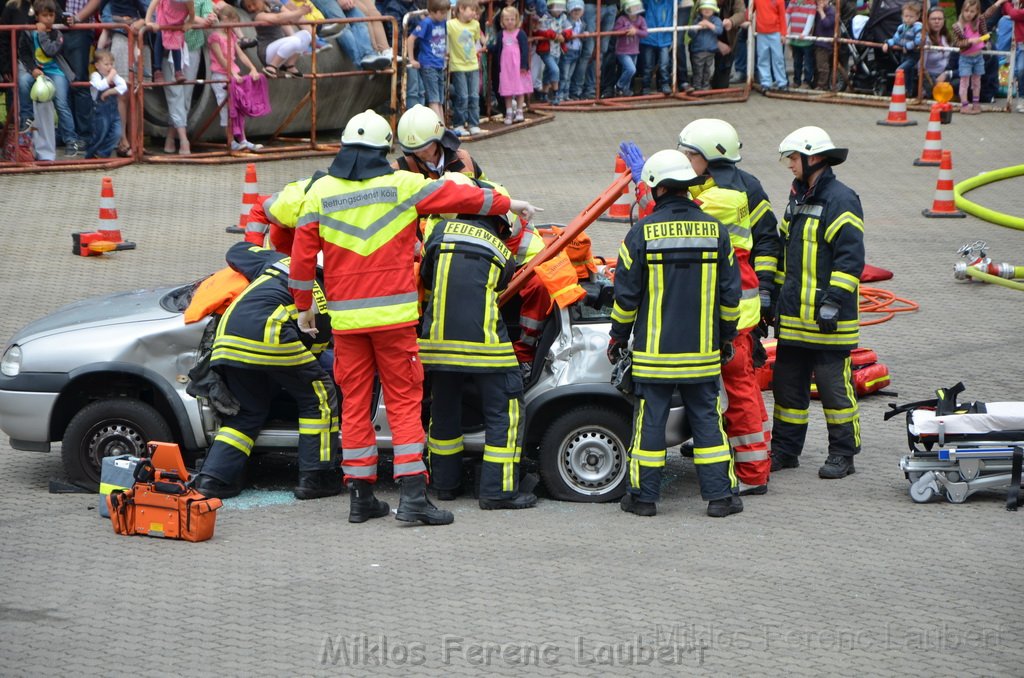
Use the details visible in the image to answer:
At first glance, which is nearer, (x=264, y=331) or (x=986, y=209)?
(x=264, y=331)

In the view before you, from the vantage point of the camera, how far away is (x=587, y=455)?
7477 mm

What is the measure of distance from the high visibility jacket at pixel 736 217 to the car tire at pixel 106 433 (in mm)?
3038

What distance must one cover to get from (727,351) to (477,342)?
Result: 4.12 feet

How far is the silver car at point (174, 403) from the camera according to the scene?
740 centimetres

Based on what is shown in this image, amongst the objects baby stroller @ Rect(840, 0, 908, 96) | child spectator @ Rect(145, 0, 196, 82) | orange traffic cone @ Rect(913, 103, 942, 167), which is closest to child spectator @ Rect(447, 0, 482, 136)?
child spectator @ Rect(145, 0, 196, 82)

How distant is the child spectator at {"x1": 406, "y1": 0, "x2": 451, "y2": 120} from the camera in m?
17.0

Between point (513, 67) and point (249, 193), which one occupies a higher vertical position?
point (513, 67)

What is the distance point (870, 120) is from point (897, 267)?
751cm

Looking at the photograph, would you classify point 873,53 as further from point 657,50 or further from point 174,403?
point 174,403

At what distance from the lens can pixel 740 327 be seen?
755 centimetres

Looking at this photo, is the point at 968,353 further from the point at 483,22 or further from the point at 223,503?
the point at 483,22

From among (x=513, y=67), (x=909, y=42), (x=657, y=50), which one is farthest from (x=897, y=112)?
(x=513, y=67)

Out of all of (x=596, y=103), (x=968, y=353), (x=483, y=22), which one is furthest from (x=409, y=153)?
(x=596, y=103)

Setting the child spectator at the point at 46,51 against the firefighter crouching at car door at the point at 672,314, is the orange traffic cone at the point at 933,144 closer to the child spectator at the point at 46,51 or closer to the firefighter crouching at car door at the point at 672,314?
the child spectator at the point at 46,51
